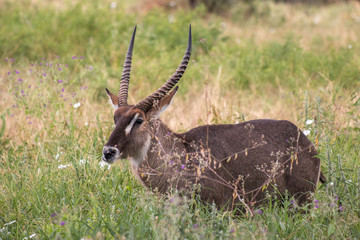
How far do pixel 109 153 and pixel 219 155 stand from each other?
98 centimetres

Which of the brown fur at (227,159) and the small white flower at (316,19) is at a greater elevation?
the brown fur at (227,159)

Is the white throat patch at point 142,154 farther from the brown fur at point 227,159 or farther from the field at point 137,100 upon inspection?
the field at point 137,100

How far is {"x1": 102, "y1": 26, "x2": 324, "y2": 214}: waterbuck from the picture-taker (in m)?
4.33

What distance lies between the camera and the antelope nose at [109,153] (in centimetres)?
414

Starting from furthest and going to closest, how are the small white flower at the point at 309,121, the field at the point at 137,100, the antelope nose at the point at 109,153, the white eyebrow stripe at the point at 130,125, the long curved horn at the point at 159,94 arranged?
the small white flower at the point at 309,121
the long curved horn at the point at 159,94
the white eyebrow stripe at the point at 130,125
the antelope nose at the point at 109,153
the field at the point at 137,100

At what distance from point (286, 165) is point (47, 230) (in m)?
2.12

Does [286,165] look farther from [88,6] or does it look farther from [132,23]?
[88,6]

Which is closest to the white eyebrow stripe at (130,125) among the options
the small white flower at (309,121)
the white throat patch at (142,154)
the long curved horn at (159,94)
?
the long curved horn at (159,94)

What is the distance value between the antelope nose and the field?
41cm

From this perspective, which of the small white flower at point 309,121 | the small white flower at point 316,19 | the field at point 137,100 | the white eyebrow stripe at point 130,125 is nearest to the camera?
the field at point 137,100

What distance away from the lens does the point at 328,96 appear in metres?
6.42

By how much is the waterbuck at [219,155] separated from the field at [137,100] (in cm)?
17

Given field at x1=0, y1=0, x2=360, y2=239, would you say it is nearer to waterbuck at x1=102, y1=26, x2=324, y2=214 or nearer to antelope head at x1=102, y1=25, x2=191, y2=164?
waterbuck at x1=102, y1=26, x2=324, y2=214

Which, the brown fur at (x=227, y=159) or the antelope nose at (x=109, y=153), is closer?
the antelope nose at (x=109, y=153)
